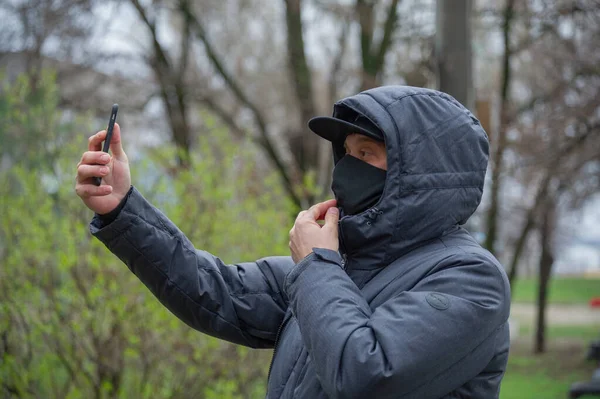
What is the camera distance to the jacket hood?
1.85m

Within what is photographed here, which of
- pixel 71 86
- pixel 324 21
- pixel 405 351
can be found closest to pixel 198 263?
pixel 405 351

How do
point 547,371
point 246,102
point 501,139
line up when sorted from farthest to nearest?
1. point 547,371
2. point 246,102
3. point 501,139

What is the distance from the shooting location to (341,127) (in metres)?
2.06

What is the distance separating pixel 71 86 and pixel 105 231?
11.8 m

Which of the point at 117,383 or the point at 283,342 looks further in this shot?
the point at 117,383

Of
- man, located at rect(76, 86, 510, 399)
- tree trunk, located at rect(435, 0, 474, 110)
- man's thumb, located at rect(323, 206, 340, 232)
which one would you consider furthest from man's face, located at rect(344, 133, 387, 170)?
tree trunk, located at rect(435, 0, 474, 110)

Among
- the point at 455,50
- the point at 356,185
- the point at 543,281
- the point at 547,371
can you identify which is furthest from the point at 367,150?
the point at 543,281

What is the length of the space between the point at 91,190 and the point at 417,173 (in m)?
0.88

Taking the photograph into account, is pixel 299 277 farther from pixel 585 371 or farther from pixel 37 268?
pixel 585 371

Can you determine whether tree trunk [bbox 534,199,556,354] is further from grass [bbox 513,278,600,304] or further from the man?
the man

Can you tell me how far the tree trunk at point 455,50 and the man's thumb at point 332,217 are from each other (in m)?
2.96

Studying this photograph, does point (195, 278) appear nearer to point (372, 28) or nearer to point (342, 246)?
point (342, 246)

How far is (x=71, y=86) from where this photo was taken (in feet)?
43.3

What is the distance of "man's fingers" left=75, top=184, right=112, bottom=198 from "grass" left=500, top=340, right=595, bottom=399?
11133mm
